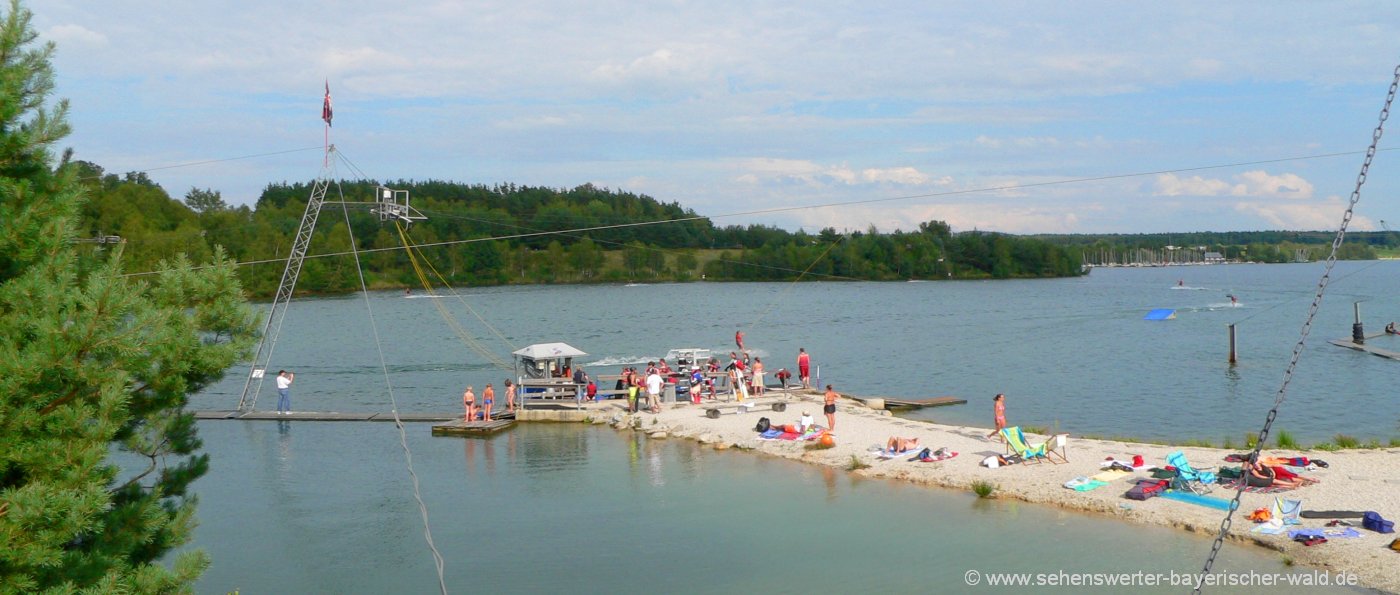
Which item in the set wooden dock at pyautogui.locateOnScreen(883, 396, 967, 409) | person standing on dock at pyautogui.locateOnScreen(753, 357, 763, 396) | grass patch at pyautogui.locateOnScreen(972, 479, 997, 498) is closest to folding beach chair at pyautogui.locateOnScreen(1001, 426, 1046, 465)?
grass patch at pyautogui.locateOnScreen(972, 479, 997, 498)

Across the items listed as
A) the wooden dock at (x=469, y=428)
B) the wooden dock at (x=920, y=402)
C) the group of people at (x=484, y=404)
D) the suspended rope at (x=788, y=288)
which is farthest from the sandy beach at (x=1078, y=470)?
the suspended rope at (x=788, y=288)

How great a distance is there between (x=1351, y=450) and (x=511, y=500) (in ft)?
54.4

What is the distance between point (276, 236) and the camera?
82625mm

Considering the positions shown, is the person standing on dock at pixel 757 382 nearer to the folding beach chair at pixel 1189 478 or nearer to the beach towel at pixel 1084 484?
the beach towel at pixel 1084 484

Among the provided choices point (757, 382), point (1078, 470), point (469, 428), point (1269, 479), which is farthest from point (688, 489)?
point (757, 382)

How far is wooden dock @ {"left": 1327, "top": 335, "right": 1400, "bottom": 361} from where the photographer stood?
48200mm

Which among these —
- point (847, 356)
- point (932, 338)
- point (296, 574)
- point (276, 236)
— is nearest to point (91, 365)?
point (296, 574)

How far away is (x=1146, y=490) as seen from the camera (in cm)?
1691

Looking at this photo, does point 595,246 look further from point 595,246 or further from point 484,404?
point 484,404

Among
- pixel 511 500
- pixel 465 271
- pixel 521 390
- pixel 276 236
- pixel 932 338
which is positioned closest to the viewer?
pixel 511 500

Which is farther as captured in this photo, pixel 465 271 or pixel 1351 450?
pixel 465 271

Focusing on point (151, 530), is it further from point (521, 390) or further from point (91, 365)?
point (521, 390)

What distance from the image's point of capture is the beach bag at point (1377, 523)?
46.6 feet

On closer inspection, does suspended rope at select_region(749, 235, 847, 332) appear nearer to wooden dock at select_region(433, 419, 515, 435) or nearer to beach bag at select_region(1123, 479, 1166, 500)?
wooden dock at select_region(433, 419, 515, 435)
